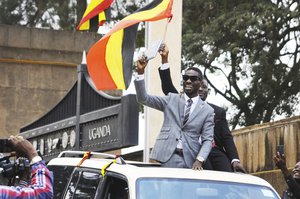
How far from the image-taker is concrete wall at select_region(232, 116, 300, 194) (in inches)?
526

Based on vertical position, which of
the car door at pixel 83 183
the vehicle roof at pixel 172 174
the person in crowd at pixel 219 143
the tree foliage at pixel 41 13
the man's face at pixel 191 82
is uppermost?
the tree foliage at pixel 41 13

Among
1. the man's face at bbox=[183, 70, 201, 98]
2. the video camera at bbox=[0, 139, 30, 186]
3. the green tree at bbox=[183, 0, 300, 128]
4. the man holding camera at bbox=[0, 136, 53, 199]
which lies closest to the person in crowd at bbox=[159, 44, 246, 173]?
the man's face at bbox=[183, 70, 201, 98]

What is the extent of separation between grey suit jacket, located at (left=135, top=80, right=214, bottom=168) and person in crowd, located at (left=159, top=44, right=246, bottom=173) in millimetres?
410

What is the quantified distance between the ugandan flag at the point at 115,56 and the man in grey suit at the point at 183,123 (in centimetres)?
380

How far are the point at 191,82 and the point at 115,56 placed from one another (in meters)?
4.34

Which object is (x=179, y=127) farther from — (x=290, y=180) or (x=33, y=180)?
(x=33, y=180)

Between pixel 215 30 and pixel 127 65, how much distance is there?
9.29m

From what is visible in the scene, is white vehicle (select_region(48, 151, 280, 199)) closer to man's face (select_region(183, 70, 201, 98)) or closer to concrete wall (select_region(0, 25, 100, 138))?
man's face (select_region(183, 70, 201, 98))

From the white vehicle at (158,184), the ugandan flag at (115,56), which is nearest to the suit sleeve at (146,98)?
the white vehicle at (158,184)

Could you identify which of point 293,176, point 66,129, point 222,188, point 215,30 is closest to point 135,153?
point 66,129

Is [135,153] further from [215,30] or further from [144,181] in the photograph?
[144,181]

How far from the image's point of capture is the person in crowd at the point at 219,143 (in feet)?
30.8

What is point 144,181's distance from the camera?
791cm

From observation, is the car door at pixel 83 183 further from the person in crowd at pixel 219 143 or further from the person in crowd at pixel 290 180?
the person in crowd at pixel 290 180
